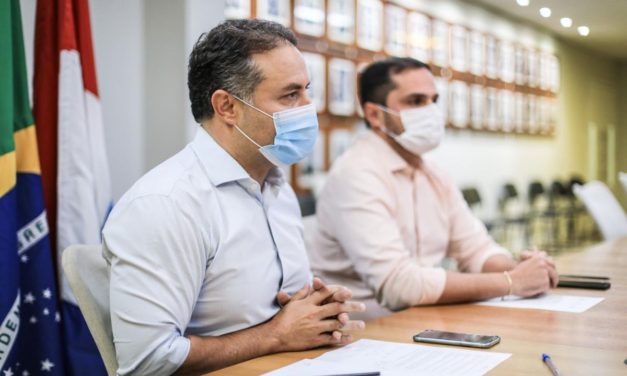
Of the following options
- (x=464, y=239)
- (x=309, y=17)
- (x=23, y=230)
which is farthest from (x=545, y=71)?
(x=23, y=230)

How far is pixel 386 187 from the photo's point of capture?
8.32ft

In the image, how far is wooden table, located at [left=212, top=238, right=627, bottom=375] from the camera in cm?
146

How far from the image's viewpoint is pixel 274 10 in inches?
217

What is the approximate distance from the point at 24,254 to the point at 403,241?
4.34ft

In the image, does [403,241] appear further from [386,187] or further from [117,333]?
[117,333]

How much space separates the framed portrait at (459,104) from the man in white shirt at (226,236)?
6514 millimetres

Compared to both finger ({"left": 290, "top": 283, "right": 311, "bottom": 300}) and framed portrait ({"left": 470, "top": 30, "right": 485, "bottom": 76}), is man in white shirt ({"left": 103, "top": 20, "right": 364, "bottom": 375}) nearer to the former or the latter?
finger ({"left": 290, "top": 283, "right": 311, "bottom": 300})

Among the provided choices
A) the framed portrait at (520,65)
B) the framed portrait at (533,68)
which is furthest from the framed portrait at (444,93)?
the framed portrait at (533,68)

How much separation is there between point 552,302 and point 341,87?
446 cm

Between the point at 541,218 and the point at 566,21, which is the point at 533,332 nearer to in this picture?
the point at 566,21

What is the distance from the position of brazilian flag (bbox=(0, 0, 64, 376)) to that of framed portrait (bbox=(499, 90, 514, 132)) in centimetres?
775

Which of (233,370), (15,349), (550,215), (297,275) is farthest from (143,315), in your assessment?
(550,215)

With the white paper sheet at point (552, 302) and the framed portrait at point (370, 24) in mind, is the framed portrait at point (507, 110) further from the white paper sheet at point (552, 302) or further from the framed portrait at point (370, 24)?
the white paper sheet at point (552, 302)

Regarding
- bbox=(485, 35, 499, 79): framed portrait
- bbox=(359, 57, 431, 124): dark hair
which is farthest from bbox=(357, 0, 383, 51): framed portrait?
bbox=(359, 57, 431, 124): dark hair
